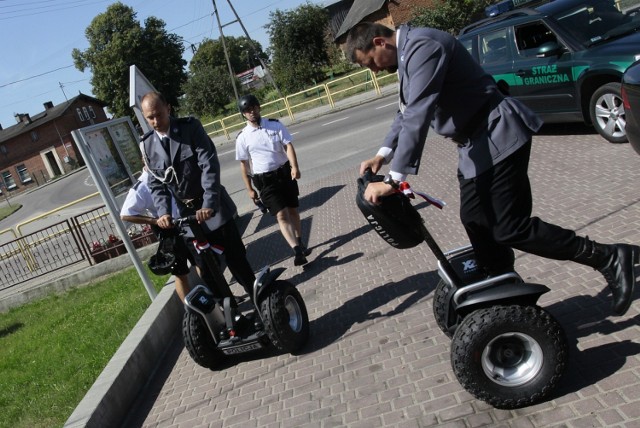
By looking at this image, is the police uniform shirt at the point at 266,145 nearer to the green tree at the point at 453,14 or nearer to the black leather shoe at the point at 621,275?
the black leather shoe at the point at 621,275

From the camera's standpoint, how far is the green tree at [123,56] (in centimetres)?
6444

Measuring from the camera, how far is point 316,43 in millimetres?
41156

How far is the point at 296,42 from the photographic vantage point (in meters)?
40.7

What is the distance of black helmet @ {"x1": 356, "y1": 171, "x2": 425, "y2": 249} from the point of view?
9.84 ft

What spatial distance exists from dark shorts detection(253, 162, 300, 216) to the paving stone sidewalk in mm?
791

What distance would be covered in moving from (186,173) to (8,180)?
71.2m

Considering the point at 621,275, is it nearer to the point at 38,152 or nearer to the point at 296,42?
the point at 296,42

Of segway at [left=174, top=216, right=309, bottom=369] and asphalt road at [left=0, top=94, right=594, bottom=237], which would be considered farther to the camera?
asphalt road at [left=0, top=94, right=594, bottom=237]

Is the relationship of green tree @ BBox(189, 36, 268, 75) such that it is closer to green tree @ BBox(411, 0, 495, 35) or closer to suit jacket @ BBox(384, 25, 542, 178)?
green tree @ BBox(411, 0, 495, 35)

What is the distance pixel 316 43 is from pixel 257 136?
3601cm

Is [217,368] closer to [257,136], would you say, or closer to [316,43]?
[257,136]

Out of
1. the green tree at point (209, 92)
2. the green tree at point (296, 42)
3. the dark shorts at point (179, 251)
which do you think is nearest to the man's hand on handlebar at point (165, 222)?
the dark shorts at point (179, 251)

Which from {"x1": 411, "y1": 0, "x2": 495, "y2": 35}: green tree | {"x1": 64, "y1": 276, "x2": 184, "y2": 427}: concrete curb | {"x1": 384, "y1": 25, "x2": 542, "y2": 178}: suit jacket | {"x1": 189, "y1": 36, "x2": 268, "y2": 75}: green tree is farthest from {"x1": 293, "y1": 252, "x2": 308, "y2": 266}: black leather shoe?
{"x1": 189, "y1": 36, "x2": 268, "y2": 75}: green tree

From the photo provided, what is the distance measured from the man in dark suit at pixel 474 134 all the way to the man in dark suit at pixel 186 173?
188 cm
